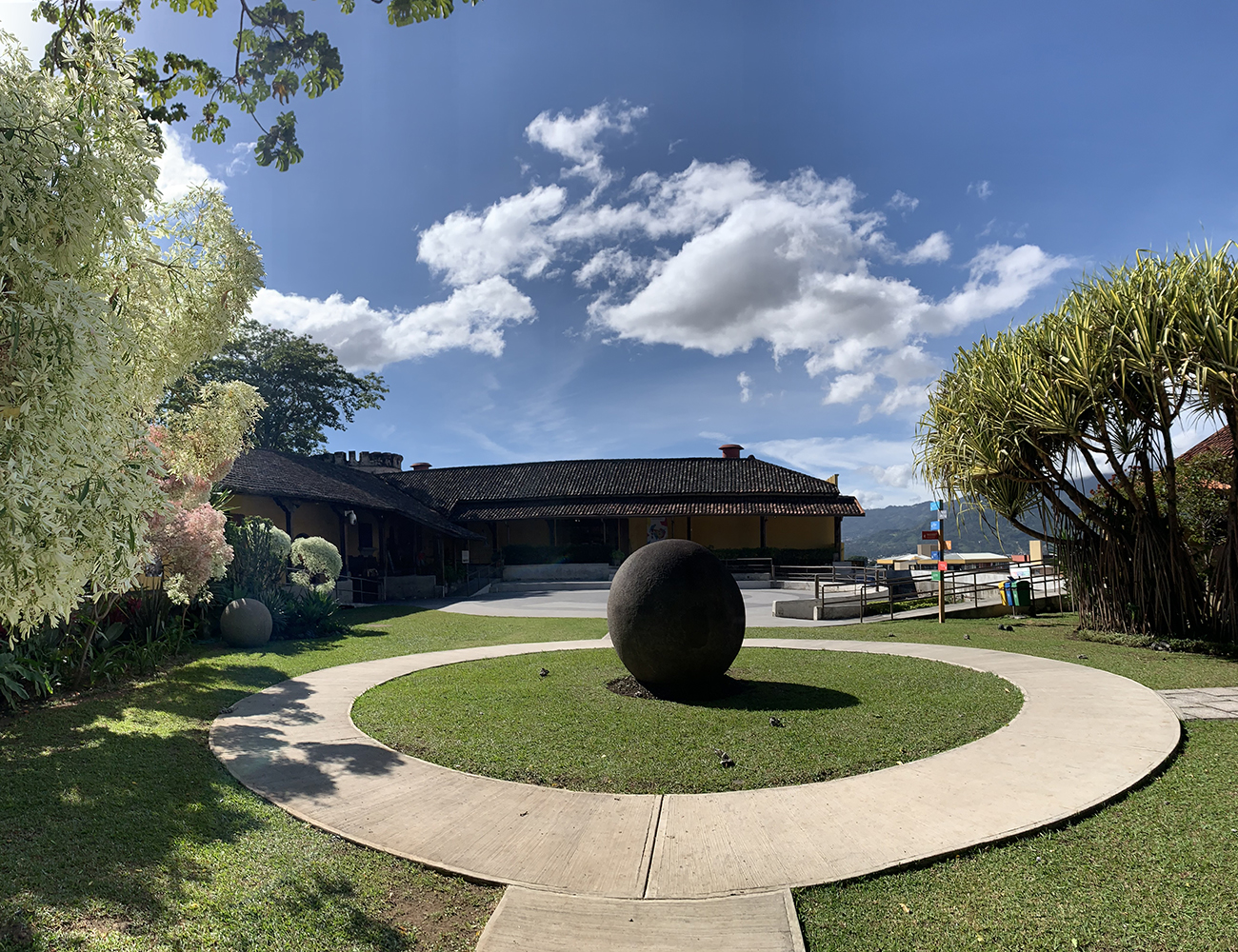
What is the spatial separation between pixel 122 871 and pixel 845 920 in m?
4.07

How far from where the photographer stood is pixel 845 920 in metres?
3.43

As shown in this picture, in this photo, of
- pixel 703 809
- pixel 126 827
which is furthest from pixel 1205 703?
pixel 126 827

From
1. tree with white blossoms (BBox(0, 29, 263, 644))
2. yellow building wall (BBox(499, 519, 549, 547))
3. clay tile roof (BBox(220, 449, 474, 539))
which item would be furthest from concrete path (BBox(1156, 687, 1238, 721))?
yellow building wall (BBox(499, 519, 549, 547))

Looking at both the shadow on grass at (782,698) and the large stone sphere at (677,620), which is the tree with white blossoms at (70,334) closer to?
the large stone sphere at (677,620)

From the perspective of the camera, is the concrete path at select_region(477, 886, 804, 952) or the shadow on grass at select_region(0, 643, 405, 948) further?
the shadow on grass at select_region(0, 643, 405, 948)

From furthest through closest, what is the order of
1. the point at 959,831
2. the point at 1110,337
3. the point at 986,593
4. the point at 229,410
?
1. the point at 986,593
2. the point at 1110,337
3. the point at 229,410
4. the point at 959,831

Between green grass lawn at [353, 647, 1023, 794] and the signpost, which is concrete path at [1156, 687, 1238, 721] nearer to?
green grass lawn at [353, 647, 1023, 794]

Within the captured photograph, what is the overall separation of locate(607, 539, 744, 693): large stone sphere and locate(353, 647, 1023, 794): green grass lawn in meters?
0.40

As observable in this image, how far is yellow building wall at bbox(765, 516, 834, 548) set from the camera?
35594 millimetres

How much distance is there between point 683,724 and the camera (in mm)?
6859

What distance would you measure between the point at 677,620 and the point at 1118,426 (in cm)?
1009

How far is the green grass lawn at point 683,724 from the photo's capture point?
5.59 m

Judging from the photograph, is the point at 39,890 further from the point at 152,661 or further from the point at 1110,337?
the point at 1110,337

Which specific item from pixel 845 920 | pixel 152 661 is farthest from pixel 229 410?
pixel 845 920
